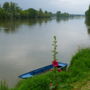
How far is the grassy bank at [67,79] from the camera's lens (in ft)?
14.8

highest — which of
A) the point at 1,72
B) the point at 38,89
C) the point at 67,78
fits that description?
the point at 38,89

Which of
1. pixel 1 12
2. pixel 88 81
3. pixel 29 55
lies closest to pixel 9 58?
pixel 29 55

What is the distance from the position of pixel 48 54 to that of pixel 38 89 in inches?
428

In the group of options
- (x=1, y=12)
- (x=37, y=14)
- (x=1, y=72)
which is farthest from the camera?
(x=37, y=14)

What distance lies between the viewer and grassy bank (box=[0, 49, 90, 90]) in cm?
451

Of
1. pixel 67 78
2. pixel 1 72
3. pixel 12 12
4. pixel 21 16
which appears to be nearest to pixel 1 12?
pixel 12 12

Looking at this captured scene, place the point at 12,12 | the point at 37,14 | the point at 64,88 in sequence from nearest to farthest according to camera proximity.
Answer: the point at 64,88, the point at 12,12, the point at 37,14

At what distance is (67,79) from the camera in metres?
6.27

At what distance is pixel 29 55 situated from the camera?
15.0 m

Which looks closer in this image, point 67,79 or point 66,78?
point 67,79

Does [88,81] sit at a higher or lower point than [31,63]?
higher

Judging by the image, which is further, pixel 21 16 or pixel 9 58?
pixel 21 16

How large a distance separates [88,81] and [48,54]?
976 centimetres

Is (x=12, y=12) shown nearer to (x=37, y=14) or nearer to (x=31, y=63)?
(x=37, y=14)
